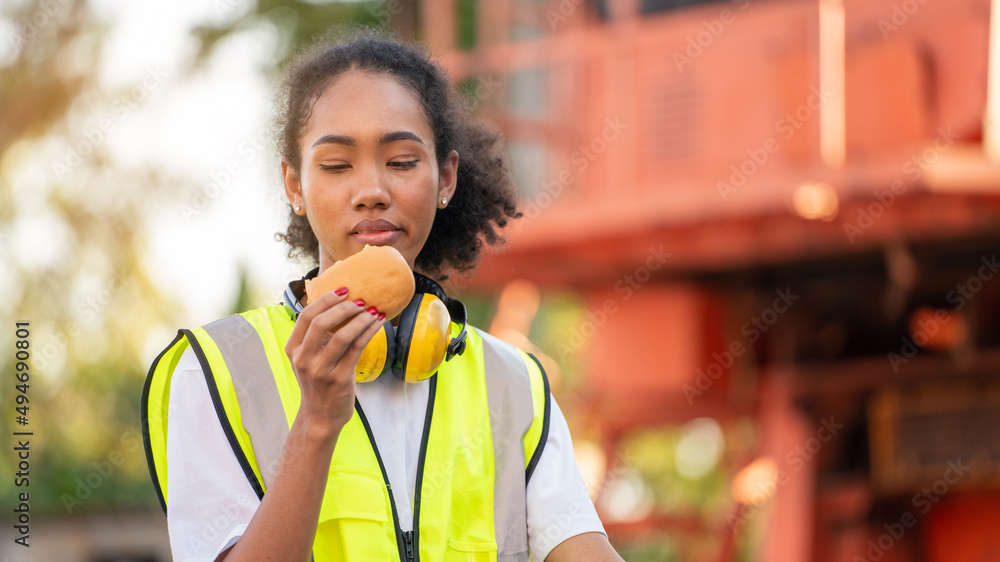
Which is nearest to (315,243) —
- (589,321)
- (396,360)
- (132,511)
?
(396,360)

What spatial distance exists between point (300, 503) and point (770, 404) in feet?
19.4

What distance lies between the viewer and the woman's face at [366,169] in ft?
6.42

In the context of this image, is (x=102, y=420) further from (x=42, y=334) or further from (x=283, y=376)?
(x=283, y=376)

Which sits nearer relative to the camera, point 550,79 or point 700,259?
point 700,259

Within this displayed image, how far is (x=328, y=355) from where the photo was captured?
5.31 ft

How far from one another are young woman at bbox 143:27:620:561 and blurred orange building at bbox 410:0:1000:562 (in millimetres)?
4038

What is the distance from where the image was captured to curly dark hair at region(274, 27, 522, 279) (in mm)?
2113

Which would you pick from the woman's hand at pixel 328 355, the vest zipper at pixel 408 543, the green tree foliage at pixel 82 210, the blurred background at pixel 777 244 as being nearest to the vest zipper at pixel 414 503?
the vest zipper at pixel 408 543

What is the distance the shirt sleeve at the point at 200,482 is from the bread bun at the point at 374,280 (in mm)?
251

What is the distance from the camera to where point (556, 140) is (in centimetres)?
716

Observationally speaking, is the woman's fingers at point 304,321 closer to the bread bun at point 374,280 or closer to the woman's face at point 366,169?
the bread bun at point 374,280

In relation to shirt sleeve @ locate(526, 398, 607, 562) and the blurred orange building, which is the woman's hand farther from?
the blurred orange building

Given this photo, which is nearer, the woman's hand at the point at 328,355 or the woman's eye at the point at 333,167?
the woman's hand at the point at 328,355

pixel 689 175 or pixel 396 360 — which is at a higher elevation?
pixel 689 175
